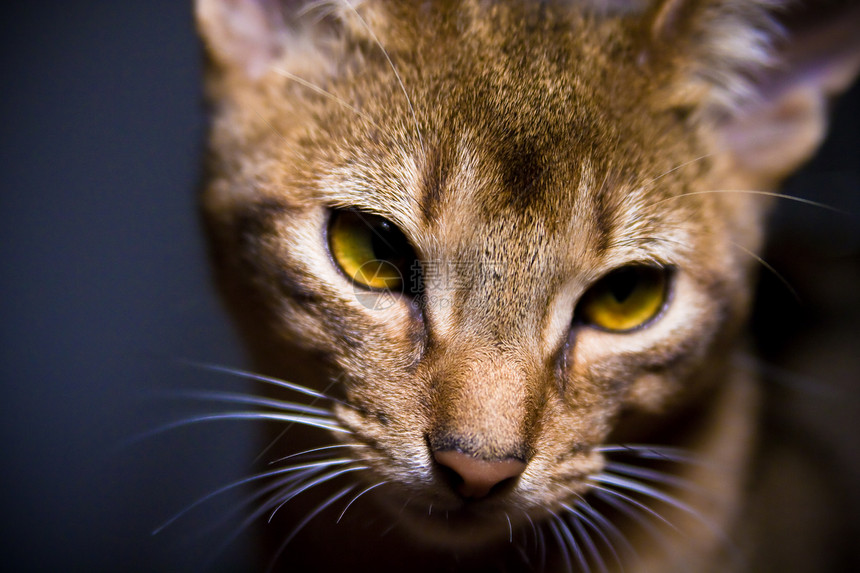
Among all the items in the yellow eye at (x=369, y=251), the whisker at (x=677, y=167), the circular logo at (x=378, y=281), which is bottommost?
the circular logo at (x=378, y=281)

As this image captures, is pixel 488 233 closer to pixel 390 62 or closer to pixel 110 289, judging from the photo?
pixel 390 62

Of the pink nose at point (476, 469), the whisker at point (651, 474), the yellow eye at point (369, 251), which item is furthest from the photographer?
the whisker at point (651, 474)

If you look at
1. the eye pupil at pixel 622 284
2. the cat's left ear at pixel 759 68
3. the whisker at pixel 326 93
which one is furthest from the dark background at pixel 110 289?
the eye pupil at pixel 622 284

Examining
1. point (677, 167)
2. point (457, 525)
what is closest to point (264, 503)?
point (457, 525)

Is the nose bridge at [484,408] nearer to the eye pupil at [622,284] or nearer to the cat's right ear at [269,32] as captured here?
the eye pupil at [622,284]

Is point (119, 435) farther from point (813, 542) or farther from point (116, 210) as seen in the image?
point (813, 542)

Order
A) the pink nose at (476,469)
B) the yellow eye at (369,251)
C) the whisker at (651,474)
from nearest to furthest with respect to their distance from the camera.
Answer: the pink nose at (476,469), the yellow eye at (369,251), the whisker at (651,474)

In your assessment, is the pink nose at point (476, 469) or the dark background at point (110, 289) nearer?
the pink nose at point (476, 469)

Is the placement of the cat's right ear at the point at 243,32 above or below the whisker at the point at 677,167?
above
